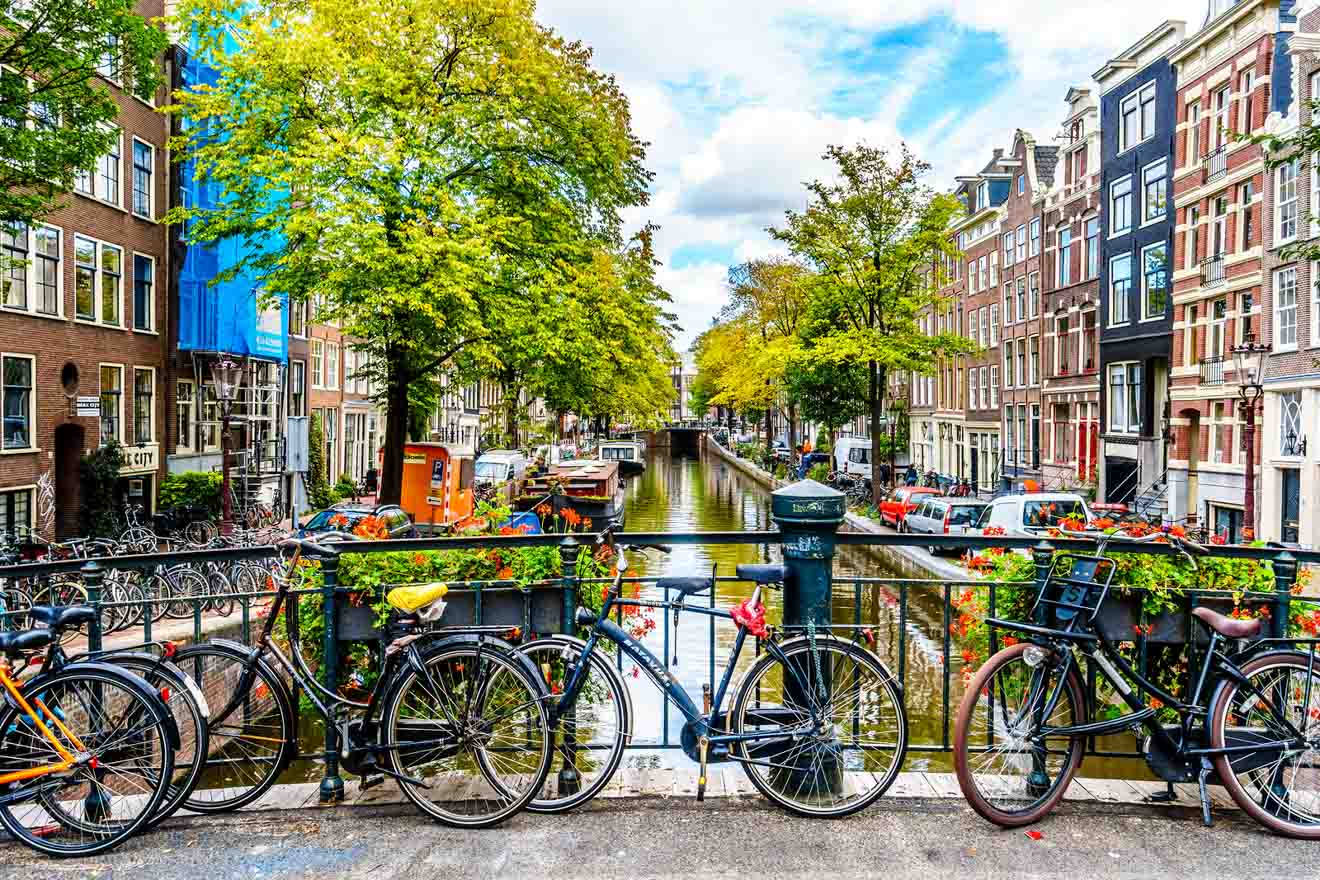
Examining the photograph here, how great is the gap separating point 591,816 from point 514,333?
16.3 metres

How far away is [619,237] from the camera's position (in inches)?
997

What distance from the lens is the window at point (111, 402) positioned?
25.2 m

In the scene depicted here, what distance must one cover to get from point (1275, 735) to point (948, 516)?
21303 mm

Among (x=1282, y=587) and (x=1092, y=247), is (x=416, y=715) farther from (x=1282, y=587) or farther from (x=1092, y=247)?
(x=1092, y=247)

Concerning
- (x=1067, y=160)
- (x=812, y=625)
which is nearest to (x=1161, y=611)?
(x=812, y=625)

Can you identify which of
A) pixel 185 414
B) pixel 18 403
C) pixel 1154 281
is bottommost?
pixel 185 414

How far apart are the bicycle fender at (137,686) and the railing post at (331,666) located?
682 mm

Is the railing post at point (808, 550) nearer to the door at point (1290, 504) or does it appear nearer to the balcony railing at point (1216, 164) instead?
the door at point (1290, 504)

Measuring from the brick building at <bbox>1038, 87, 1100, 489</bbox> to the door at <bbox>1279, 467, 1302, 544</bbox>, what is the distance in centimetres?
1035

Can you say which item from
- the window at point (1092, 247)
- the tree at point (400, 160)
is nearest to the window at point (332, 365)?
the tree at point (400, 160)

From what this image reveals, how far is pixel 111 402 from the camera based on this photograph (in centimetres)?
2564

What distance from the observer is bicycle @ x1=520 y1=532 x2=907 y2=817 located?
4715mm

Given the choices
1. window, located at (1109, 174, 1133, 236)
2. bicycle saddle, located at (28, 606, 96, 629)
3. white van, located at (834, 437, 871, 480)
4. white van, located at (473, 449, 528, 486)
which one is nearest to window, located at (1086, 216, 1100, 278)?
window, located at (1109, 174, 1133, 236)

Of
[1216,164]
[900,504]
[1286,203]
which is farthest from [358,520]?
[1216,164]
